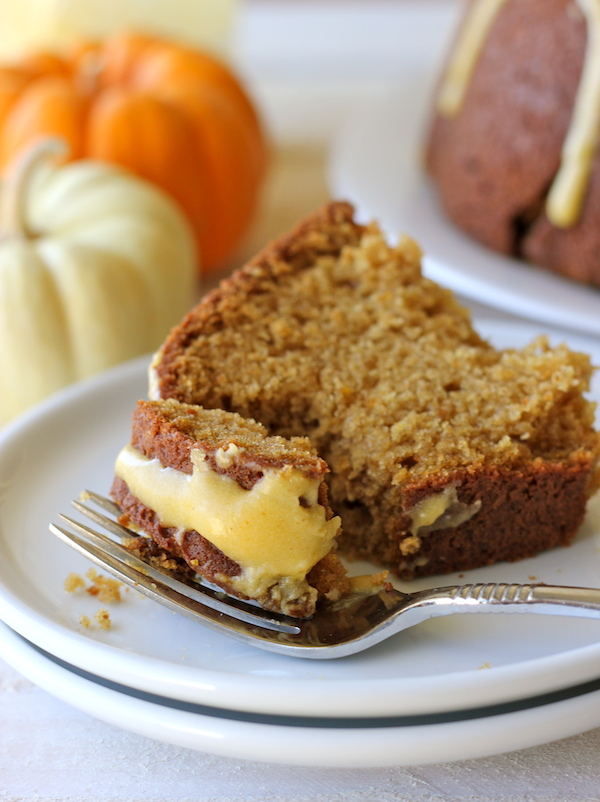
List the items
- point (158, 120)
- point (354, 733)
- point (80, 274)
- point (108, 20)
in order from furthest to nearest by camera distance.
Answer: point (108, 20) → point (158, 120) → point (80, 274) → point (354, 733)

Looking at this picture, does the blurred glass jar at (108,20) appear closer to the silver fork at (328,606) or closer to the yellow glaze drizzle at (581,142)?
the yellow glaze drizzle at (581,142)

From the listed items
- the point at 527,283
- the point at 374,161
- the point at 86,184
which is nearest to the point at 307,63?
the point at 374,161

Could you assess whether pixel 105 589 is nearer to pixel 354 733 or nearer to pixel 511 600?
pixel 354 733

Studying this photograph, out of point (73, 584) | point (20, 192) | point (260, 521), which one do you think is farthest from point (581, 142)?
point (73, 584)

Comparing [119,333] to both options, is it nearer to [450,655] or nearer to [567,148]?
[567,148]

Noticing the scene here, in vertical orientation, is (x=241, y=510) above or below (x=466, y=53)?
below

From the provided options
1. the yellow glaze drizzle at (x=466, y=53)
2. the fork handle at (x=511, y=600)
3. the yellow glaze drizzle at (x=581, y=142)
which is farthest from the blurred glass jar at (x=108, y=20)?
the fork handle at (x=511, y=600)

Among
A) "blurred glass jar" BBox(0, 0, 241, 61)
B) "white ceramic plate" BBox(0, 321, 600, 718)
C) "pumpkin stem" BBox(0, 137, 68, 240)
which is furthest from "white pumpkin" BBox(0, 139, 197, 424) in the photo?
"blurred glass jar" BBox(0, 0, 241, 61)
